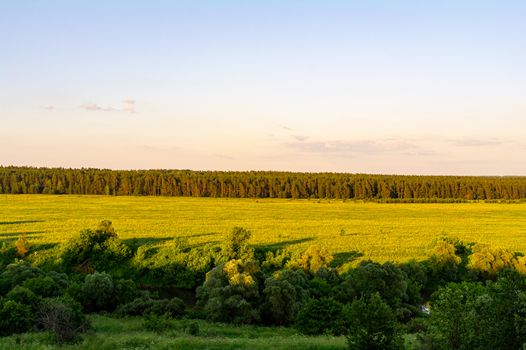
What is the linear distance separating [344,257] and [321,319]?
2660 centimetres

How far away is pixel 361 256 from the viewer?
2359 inches

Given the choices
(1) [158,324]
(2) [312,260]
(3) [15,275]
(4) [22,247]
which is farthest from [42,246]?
(1) [158,324]

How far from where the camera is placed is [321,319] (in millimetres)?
Result: 33344

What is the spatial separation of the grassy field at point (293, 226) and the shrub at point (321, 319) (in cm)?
2650

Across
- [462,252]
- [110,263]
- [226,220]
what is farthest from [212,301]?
[226,220]

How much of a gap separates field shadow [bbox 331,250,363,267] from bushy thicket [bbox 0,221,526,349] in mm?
1361

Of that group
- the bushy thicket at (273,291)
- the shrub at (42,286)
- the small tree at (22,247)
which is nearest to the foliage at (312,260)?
the bushy thicket at (273,291)

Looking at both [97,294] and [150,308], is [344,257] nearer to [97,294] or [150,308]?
[150,308]

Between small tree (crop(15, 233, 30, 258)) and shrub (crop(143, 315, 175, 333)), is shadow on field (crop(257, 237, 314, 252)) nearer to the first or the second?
small tree (crop(15, 233, 30, 258))

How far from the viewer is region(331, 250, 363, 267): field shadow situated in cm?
5685

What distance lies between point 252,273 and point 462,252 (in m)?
32.5

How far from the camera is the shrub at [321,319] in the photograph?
1289 inches

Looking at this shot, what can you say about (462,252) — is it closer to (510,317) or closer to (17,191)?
(510,317)

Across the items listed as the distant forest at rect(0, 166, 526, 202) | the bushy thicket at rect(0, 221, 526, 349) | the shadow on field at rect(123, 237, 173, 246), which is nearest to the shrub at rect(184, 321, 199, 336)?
the bushy thicket at rect(0, 221, 526, 349)
